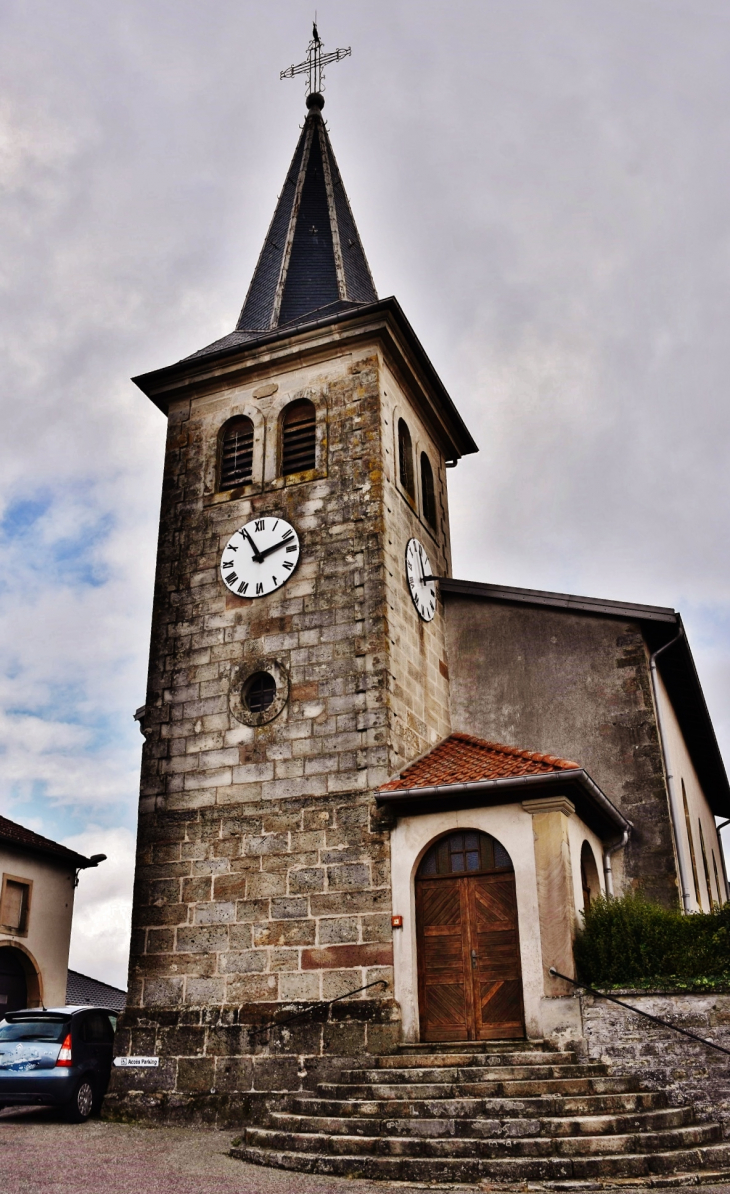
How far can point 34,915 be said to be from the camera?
1995 cm

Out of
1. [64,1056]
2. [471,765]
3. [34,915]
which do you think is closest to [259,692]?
[471,765]

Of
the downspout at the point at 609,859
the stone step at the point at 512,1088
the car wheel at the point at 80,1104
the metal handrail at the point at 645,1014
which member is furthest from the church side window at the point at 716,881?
the car wheel at the point at 80,1104

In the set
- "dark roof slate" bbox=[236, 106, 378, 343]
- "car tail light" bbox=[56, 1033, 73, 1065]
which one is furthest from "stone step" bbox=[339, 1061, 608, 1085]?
"dark roof slate" bbox=[236, 106, 378, 343]

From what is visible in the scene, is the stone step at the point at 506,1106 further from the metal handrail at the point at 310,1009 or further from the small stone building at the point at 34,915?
the small stone building at the point at 34,915

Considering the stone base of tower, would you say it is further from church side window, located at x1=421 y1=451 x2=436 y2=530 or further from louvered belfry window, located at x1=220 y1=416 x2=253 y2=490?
church side window, located at x1=421 y1=451 x2=436 y2=530

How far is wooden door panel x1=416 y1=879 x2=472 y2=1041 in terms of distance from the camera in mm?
12047

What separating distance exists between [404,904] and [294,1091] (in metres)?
2.40

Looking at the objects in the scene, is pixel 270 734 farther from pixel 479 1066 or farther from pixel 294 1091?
pixel 479 1066

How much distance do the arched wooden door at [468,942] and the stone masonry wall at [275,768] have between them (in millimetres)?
548

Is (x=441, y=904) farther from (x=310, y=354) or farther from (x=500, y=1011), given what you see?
(x=310, y=354)

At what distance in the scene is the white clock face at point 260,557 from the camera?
49.5 feet

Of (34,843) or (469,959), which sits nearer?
(469,959)

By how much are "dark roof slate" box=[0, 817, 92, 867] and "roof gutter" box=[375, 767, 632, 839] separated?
957 cm

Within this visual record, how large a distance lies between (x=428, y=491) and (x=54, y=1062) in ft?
34.2
